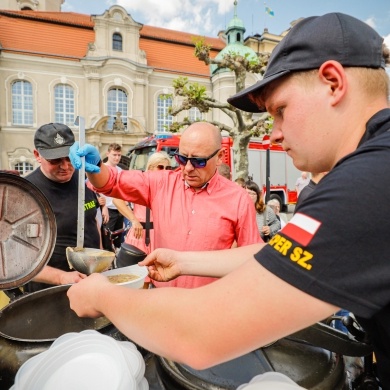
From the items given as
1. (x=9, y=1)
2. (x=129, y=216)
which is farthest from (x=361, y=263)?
(x=9, y=1)

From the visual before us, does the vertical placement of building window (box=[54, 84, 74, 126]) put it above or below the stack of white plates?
above

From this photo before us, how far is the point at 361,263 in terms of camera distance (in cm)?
59

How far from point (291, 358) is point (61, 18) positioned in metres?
31.8

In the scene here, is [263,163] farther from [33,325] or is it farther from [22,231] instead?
[22,231]

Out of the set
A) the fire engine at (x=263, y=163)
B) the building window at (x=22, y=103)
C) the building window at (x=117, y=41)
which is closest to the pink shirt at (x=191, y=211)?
the fire engine at (x=263, y=163)

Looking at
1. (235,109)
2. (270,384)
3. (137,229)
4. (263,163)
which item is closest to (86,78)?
(235,109)

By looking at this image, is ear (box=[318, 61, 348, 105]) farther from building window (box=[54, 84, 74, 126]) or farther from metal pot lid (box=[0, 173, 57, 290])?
building window (box=[54, 84, 74, 126])

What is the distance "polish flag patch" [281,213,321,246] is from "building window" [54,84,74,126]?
80.2 ft

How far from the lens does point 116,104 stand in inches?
935

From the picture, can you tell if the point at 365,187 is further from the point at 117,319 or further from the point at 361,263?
the point at 117,319

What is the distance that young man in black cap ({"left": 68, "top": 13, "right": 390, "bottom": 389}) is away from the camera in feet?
1.95

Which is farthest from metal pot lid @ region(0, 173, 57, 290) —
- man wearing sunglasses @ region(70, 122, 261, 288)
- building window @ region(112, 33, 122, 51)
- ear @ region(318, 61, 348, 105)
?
building window @ region(112, 33, 122, 51)

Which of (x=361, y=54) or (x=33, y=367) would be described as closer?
(x=361, y=54)

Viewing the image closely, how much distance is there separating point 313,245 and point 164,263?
1.08 metres
